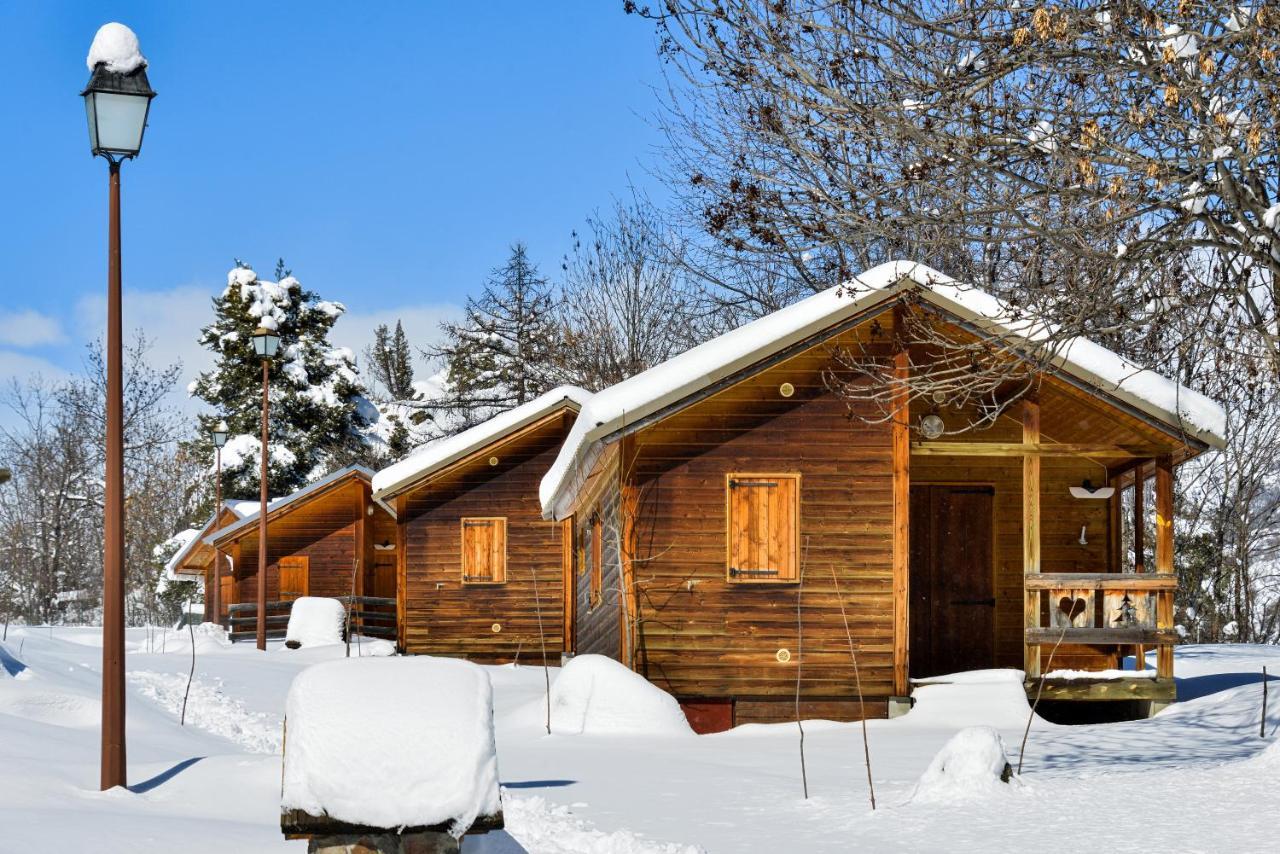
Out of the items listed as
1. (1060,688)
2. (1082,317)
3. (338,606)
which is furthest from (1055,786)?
(338,606)

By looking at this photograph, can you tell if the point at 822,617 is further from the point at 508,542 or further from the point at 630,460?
the point at 508,542

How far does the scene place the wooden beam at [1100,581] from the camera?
49.3 ft

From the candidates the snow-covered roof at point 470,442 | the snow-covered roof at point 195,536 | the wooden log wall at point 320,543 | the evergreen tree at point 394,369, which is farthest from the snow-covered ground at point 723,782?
the evergreen tree at point 394,369

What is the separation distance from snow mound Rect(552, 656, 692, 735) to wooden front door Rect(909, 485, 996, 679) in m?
4.47

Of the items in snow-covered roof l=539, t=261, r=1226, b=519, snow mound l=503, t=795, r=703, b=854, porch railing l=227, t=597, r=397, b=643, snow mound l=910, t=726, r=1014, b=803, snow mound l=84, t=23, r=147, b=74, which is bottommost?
porch railing l=227, t=597, r=397, b=643

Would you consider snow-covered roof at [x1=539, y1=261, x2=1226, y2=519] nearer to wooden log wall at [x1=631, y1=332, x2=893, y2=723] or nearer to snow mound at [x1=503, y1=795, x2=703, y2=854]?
wooden log wall at [x1=631, y1=332, x2=893, y2=723]

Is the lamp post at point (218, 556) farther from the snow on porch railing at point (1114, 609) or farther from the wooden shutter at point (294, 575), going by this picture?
the snow on porch railing at point (1114, 609)

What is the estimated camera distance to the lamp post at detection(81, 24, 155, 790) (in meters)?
9.17

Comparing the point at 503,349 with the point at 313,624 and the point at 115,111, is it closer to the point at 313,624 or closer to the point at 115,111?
the point at 313,624

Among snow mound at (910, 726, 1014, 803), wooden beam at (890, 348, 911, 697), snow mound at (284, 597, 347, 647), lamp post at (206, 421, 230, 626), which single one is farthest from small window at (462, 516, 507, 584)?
snow mound at (910, 726, 1014, 803)

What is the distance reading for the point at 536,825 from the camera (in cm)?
875

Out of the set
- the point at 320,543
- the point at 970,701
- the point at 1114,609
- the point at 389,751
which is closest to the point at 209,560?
the point at 320,543

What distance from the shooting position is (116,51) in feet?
31.0

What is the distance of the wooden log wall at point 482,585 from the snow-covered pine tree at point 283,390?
18613 millimetres
